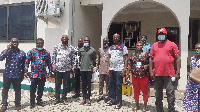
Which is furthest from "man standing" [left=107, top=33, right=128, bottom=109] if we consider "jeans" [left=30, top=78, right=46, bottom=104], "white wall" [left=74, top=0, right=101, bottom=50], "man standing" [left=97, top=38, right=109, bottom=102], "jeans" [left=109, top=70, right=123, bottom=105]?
"white wall" [left=74, top=0, right=101, bottom=50]

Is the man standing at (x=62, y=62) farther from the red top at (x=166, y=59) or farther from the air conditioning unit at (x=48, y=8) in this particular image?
the red top at (x=166, y=59)

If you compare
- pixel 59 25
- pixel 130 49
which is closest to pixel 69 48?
pixel 59 25

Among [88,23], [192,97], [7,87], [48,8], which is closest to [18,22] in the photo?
[48,8]

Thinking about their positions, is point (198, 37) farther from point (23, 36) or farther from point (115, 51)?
point (23, 36)

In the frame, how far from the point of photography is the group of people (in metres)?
4.32

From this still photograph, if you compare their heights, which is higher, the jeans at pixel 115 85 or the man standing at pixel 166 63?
the man standing at pixel 166 63

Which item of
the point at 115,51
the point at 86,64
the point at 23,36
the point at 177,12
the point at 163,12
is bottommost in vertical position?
the point at 86,64

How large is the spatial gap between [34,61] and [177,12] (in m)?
4.79

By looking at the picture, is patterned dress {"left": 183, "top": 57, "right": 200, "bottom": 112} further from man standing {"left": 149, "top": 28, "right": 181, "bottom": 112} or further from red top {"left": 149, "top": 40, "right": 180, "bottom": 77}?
red top {"left": 149, "top": 40, "right": 180, "bottom": 77}

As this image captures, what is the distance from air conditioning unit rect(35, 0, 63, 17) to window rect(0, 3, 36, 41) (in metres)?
1.10

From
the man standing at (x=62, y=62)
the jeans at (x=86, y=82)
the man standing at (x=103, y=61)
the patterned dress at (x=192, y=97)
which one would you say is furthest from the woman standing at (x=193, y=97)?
the man standing at (x=62, y=62)

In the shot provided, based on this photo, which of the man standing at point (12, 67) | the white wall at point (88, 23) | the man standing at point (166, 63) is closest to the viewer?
the man standing at point (166, 63)

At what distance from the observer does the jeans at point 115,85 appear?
5066mm

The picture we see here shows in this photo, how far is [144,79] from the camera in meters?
4.71
